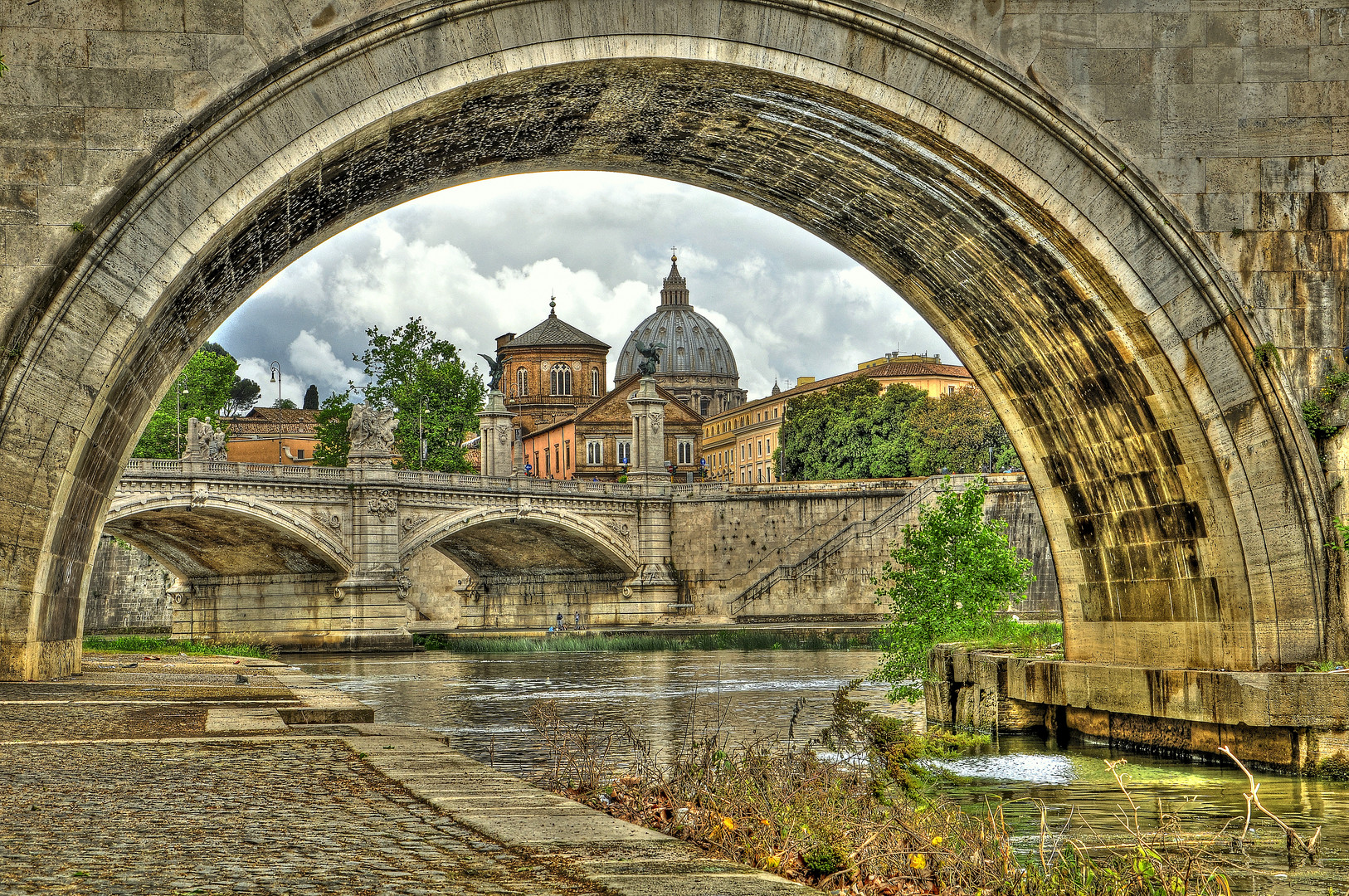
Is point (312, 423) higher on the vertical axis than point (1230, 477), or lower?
higher

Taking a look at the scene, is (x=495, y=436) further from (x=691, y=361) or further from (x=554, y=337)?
(x=691, y=361)

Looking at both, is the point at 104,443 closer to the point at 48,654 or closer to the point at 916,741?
the point at 48,654

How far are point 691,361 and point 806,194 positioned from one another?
451 ft

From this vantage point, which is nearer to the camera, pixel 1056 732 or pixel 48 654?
pixel 48 654

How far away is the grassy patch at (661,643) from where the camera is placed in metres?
44.1

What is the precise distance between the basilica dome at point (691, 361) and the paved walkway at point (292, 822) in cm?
13696

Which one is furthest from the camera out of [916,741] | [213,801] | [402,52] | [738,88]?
[916,741]

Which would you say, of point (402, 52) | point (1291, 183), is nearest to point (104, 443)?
point (402, 52)

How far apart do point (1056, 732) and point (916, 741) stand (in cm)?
152

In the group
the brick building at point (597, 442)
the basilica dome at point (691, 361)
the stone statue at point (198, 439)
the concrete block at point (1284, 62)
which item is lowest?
the concrete block at point (1284, 62)

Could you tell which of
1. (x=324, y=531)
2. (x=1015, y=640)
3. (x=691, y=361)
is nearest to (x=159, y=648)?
(x=1015, y=640)

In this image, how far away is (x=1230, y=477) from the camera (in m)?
11.1

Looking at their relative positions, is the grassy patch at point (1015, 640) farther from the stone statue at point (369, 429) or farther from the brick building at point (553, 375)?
the brick building at point (553, 375)

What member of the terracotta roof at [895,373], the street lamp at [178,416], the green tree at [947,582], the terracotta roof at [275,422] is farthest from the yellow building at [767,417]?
the green tree at [947,582]
